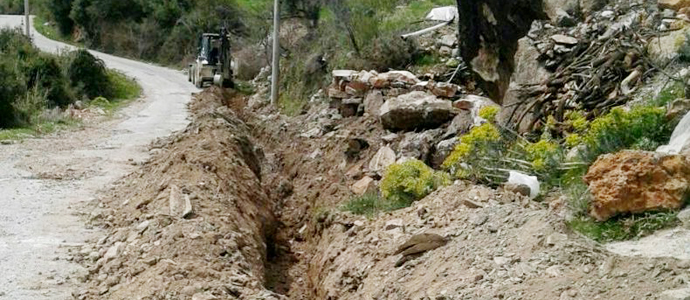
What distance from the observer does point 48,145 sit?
16188 millimetres

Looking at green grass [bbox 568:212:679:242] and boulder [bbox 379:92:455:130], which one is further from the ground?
→ green grass [bbox 568:212:679:242]

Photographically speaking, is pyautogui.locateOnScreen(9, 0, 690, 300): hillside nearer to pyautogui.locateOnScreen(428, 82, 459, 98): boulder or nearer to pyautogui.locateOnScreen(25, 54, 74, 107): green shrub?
pyautogui.locateOnScreen(428, 82, 459, 98): boulder

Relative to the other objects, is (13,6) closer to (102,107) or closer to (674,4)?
(102,107)

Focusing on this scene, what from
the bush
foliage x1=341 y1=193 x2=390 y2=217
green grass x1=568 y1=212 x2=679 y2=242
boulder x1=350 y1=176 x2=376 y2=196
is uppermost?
green grass x1=568 y1=212 x2=679 y2=242

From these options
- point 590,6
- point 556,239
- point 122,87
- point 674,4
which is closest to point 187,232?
point 556,239

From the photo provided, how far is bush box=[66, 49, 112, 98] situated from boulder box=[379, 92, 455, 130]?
18.5 m

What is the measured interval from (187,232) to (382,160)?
Result: 4.79 metres

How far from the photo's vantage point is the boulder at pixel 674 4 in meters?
10.1

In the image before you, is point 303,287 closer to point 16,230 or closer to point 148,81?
point 16,230

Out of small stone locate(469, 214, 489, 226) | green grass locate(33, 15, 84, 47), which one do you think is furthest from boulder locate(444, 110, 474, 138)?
green grass locate(33, 15, 84, 47)

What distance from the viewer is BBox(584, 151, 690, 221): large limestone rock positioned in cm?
634

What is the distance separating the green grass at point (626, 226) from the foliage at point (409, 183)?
9.12 feet

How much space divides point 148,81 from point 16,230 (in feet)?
89.8

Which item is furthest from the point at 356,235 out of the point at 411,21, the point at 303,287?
the point at 411,21
